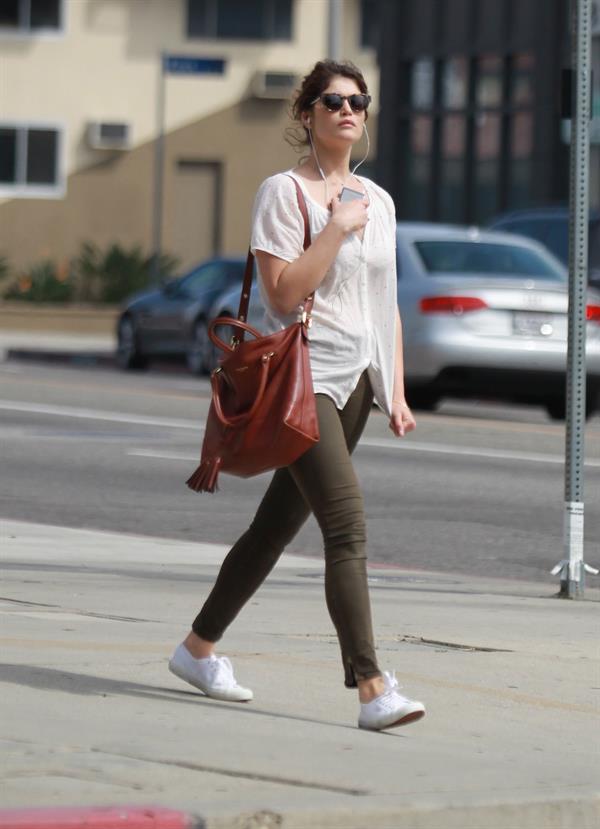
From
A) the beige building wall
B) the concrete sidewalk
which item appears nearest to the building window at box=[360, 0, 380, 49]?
the beige building wall

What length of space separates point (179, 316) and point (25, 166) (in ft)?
61.7

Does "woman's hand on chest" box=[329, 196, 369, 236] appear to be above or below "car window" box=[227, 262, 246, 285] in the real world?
below

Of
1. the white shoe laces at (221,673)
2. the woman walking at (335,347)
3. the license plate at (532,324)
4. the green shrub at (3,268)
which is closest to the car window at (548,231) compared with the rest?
the license plate at (532,324)

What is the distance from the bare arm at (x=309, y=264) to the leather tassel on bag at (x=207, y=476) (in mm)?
464

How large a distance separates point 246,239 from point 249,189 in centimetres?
139

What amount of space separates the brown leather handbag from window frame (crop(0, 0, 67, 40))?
3907 centimetres

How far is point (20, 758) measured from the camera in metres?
5.50

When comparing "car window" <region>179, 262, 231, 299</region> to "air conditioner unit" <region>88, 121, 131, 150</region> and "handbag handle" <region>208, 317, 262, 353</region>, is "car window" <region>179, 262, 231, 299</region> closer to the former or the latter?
"air conditioner unit" <region>88, 121, 131, 150</region>

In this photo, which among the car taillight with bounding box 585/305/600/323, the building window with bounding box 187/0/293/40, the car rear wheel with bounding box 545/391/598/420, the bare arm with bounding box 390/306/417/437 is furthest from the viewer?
the building window with bounding box 187/0/293/40

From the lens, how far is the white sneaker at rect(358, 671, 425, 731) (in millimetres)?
6133

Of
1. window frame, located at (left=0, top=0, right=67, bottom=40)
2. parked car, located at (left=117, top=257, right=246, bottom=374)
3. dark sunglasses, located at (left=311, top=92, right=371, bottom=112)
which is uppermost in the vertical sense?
window frame, located at (left=0, top=0, right=67, bottom=40)

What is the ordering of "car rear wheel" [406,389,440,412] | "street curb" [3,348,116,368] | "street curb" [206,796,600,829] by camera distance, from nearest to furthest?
"street curb" [206,796,600,829] → "car rear wheel" [406,389,440,412] → "street curb" [3,348,116,368]

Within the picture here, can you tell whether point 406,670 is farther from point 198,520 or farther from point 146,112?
point 146,112

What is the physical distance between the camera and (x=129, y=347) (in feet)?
92.4
